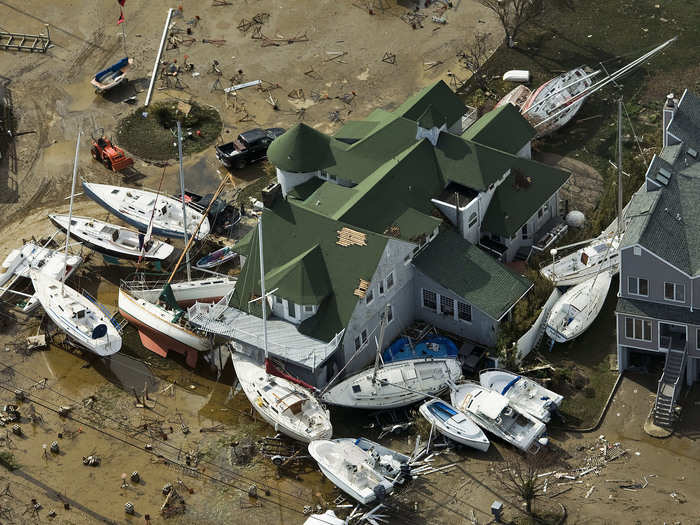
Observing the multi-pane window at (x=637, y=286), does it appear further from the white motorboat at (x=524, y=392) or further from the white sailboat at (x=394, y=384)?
the white sailboat at (x=394, y=384)

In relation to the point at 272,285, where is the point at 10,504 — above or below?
below

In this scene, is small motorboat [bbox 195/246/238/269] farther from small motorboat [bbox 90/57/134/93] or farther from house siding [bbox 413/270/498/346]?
small motorboat [bbox 90/57/134/93]

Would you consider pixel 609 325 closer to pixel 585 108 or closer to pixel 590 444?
pixel 590 444

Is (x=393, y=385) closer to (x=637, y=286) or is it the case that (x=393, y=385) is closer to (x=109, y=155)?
(x=637, y=286)

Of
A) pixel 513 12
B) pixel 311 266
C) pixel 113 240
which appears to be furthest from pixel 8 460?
pixel 513 12

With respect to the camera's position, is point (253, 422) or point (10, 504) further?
point (253, 422)

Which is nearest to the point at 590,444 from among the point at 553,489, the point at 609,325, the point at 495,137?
the point at 553,489

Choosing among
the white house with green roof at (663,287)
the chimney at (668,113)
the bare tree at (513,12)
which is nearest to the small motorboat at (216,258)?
the white house with green roof at (663,287)
